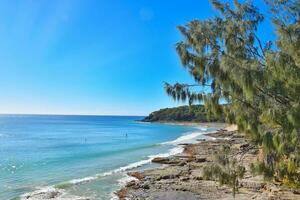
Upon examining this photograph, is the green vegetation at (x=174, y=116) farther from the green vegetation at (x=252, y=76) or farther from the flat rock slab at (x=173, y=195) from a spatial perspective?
the green vegetation at (x=252, y=76)

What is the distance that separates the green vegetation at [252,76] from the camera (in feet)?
31.2

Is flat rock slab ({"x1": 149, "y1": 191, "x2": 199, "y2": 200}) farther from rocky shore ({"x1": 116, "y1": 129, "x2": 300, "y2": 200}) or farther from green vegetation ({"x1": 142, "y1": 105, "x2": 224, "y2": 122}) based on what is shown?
green vegetation ({"x1": 142, "y1": 105, "x2": 224, "y2": 122})

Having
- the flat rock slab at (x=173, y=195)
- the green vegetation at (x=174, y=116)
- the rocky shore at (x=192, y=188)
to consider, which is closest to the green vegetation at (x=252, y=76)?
the rocky shore at (x=192, y=188)

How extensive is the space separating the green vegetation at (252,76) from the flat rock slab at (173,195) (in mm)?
8780

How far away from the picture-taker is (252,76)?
31.0 ft

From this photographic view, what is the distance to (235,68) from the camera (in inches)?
376

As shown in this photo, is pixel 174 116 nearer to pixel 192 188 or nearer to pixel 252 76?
pixel 192 188

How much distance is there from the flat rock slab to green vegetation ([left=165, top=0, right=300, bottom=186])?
8.78 metres

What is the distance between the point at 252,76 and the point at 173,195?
488 inches

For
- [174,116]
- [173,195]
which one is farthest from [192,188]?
[174,116]

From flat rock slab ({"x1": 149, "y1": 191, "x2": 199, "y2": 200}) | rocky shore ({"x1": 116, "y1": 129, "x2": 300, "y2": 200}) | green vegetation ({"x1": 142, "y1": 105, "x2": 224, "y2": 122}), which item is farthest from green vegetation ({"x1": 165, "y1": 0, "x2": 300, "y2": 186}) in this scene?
green vegetation ({"x1": 142, "y1": 105, "x2": 224, "y2": 122})

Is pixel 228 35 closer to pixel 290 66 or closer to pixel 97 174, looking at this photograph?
pixel 290 66

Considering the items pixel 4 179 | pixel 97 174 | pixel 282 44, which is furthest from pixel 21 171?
pixel 282 44

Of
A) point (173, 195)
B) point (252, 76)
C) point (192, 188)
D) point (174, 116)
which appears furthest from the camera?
point (174, 116)
